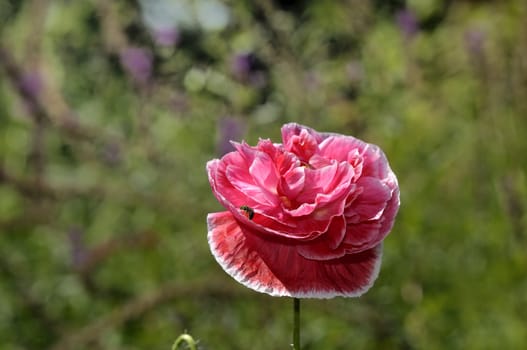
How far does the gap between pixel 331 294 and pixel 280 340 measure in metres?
1.05

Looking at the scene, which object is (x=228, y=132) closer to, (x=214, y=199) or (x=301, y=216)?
(x=214, y=199)

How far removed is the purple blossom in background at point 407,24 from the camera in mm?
2010

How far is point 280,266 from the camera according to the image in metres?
0.47

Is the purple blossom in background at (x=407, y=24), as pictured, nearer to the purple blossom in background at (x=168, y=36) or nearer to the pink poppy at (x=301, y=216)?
the purple blossom in background at (x=168, y=36)

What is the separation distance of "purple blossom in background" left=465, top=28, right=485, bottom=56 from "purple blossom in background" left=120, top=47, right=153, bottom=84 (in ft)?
2.41

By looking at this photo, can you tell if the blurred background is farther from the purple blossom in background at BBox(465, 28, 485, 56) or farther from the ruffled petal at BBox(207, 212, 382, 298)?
the ruffled petal at BBox(207, 212, 382, 298)

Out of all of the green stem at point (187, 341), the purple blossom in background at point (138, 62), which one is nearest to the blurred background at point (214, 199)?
the purple blossom in background at point (138, 62)

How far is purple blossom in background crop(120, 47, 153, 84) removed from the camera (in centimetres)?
196

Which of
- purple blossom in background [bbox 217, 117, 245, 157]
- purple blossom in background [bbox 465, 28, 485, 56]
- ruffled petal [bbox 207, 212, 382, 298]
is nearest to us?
ruffled petal [bbox 207, 212, 382, 298]

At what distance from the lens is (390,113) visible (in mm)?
1993

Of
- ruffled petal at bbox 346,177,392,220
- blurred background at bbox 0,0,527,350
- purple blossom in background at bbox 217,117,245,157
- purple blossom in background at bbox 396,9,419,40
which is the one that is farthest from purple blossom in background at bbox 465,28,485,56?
ruffled petal at bbox 346,177,392,220

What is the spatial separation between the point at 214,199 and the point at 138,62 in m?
0.40

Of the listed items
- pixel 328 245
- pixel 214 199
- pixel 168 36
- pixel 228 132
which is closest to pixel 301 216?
pixel 328 245

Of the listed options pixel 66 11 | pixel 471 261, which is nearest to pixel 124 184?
pixel 471 261
